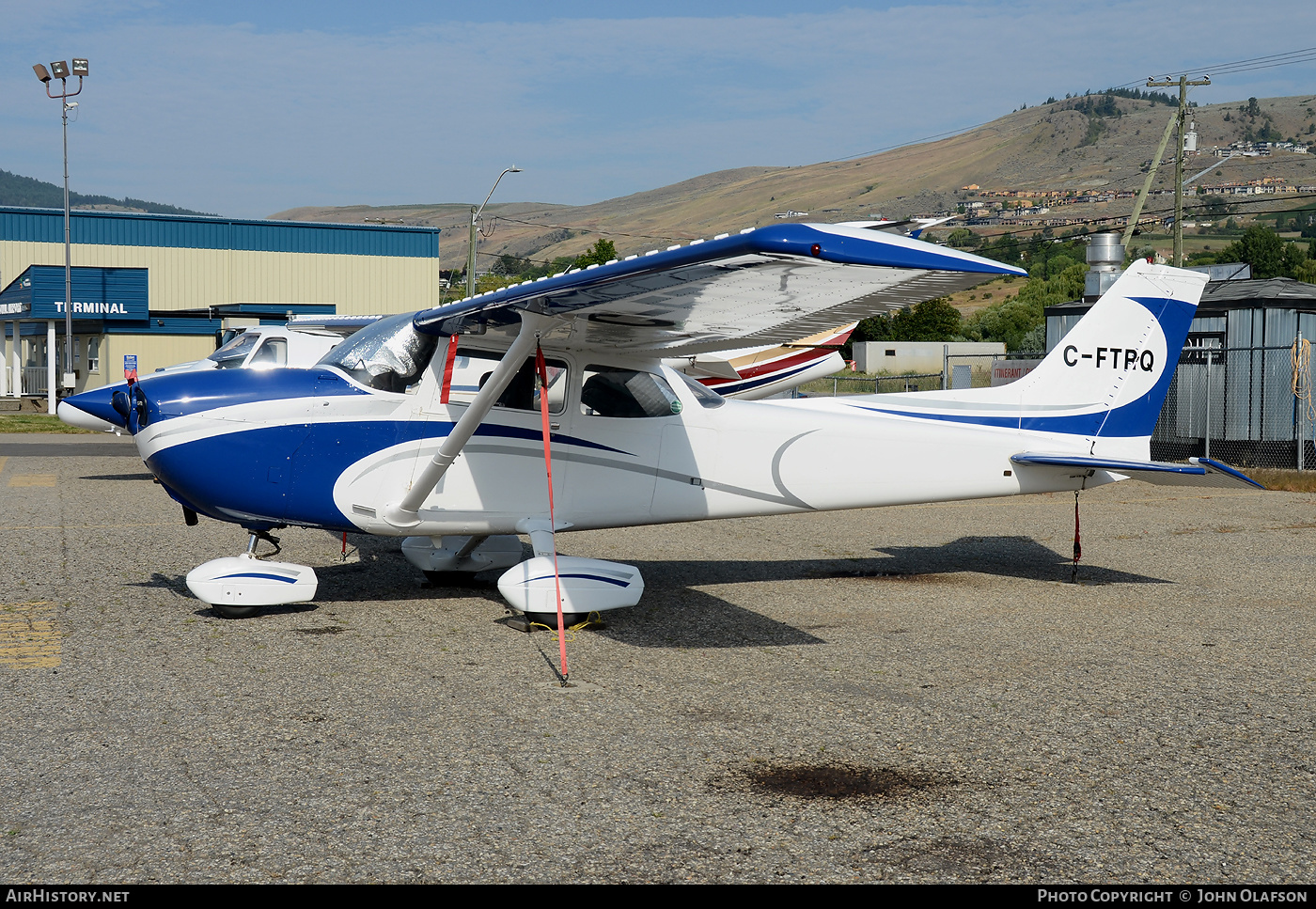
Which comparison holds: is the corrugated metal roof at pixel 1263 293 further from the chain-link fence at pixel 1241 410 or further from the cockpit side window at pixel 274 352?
the cockpit side window at pixel 274 352

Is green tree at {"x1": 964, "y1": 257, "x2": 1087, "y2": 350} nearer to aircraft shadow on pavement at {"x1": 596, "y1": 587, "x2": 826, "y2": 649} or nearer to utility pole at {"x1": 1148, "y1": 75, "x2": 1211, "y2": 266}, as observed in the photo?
utility pole at {"x1": 1148, "y1": 75, "x2": 1211, "y2": 266}

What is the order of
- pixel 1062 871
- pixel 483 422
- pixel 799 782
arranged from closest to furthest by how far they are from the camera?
pixel 1062 871
pixel 799 782
pixel 483 422

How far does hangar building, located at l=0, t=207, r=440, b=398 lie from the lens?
41.8 m

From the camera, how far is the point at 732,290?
223 inches

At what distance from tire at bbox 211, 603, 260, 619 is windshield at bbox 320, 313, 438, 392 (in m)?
1.71

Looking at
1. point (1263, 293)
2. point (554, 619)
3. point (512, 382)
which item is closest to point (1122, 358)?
point (512, 382)

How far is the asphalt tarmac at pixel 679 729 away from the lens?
3.62 m

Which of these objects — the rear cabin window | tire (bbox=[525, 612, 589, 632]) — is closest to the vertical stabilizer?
the rear cabin window

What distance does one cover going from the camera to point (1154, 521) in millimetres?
12914

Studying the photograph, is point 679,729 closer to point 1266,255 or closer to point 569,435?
point 569,435

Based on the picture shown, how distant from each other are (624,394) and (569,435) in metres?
0.52
